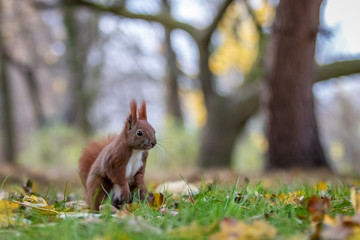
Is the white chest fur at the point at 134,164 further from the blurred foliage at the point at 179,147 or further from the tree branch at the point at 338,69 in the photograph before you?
the blurred foliage at the point at 179,147

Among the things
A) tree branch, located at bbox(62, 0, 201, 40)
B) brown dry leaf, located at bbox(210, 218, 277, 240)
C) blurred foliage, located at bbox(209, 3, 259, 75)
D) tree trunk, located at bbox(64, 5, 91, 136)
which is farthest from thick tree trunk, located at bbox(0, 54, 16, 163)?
brown dry leaf, located at bbox(210, 218, 277, 240)


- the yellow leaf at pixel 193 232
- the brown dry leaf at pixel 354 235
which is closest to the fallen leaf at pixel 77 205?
the yellow leaf at pixel 193 232

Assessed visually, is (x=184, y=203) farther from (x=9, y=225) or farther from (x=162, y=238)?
(x=9, y=225)

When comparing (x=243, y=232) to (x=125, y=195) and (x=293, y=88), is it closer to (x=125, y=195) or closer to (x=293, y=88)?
(x=125, y=195)

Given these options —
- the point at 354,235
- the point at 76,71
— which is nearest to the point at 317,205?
the point at 354,235

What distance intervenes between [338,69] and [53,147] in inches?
330

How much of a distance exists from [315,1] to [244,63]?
6.77 meters

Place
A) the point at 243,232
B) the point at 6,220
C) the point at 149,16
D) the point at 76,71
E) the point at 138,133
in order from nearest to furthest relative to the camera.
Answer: the point at 243,232 → the point at 6,220 → the point at 138,133 → the point at 149,16 → the point at 76,71

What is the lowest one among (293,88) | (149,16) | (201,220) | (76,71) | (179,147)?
(179,147)

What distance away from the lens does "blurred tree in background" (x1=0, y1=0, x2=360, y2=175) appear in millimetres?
5480

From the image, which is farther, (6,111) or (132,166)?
(6,111)

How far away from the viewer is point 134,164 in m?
2.20

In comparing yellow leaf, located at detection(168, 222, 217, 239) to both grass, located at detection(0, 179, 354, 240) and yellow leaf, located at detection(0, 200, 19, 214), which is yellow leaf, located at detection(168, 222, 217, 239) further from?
yellow leaf, located at detection(0, 200, 19, 214)

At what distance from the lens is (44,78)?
19672mm
